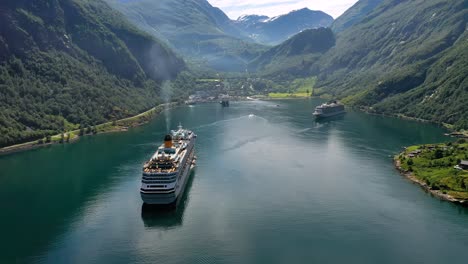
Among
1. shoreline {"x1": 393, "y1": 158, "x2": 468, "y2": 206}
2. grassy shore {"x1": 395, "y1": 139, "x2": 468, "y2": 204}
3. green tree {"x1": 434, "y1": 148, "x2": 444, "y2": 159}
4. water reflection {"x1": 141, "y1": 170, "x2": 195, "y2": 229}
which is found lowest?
water reflection {"x1": 141, "y1": 170, "x2": 195, "y2": 229}

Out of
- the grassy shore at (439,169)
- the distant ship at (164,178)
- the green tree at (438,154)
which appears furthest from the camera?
the green tree at (438,154)

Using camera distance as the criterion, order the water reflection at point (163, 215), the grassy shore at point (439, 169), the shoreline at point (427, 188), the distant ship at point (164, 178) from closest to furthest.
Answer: the water reflection at point (163, 215)
the distant ship at point (164, 178)
the shoreline at point (427, 188)
the grassy shore at point (439, 169)

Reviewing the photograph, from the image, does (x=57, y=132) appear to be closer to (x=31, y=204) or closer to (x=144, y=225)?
(x=31, y=204)

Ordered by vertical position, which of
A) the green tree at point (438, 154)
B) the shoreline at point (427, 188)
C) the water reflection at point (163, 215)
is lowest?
the water reflection at point (163, 215)

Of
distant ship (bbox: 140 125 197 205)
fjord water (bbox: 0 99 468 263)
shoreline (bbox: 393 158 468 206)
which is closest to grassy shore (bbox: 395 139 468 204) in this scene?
shoreline (bbox: 393 158 468 206)

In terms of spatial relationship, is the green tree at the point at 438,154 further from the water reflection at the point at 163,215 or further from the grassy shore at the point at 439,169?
the water reflection at the point at 163,215

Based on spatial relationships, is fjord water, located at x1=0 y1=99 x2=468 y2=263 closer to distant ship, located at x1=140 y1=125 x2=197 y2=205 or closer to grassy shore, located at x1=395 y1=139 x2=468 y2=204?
distant ship, located at x1=140 y1=125 x2=197 y2=205

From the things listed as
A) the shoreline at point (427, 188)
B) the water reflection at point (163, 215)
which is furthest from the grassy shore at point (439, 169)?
the water reflection at point (163, 215)
